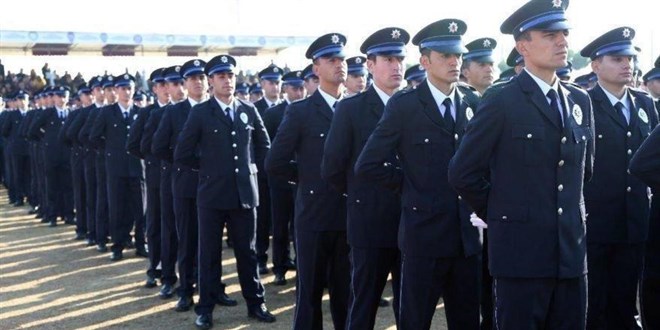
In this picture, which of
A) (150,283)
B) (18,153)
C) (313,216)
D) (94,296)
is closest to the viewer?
(313,216)

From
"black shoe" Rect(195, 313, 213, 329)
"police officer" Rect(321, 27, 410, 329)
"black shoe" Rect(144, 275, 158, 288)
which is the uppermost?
"police officer" Rect(321, 27, 410, 329)

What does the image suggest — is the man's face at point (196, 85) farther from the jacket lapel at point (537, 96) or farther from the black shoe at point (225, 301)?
the jacket lapel at point (537, 96)

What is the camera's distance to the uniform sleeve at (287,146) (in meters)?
5.52

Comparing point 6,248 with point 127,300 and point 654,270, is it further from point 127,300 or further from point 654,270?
point 654,270

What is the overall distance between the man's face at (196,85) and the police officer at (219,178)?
0.62 metres

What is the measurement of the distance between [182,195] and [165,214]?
863 mm

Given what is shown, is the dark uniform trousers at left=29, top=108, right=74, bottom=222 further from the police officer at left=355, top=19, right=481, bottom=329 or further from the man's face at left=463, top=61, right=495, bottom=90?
the police officer at left=355, top=19, right=481, bottom=329

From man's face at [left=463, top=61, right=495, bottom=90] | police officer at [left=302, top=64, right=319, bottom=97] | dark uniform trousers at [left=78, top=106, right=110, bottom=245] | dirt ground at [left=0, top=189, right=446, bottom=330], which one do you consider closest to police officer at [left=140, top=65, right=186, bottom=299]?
dirt ground at [left=0, top=189, right=446, bottom=330]

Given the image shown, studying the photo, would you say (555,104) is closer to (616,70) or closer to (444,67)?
(444,67)

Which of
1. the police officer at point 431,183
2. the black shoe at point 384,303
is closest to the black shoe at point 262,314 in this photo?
the black shoe at point 384,303

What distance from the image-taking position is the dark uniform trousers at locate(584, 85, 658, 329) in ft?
16.7

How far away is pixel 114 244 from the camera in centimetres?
1012

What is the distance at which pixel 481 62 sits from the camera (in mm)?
6070

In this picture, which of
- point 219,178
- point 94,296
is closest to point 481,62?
point 219,178
